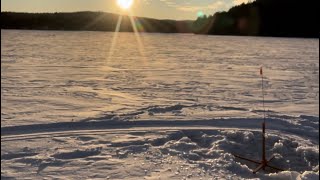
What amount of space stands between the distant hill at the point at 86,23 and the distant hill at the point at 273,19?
1611 cm

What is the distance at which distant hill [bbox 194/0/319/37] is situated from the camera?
80750mm

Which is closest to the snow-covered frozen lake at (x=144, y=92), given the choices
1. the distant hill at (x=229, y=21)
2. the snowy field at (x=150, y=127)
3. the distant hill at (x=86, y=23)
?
the snowy field at (x=150, y=127)

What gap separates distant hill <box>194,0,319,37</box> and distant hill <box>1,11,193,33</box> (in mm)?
16108

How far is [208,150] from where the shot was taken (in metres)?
6.07

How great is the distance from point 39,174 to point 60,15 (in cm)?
12334

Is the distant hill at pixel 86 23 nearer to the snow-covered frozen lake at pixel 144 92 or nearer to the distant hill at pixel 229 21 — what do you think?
the distant hill at pixel 229 21

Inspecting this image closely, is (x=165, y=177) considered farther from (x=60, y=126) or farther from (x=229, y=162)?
(x=60, y=126)

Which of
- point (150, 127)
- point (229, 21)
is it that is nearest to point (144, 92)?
point (150, 127)

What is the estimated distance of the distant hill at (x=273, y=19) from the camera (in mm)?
80750

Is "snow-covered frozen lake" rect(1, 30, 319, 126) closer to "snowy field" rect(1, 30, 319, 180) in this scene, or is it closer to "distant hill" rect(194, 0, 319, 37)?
"snowy field" rect(1, 30, 319, 180)

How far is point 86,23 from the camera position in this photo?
118750 mm

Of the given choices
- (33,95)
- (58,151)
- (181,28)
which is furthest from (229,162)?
(181,28)

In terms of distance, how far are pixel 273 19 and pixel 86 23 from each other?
5781 centimetres

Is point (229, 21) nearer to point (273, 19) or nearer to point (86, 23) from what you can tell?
point (273, 19)
